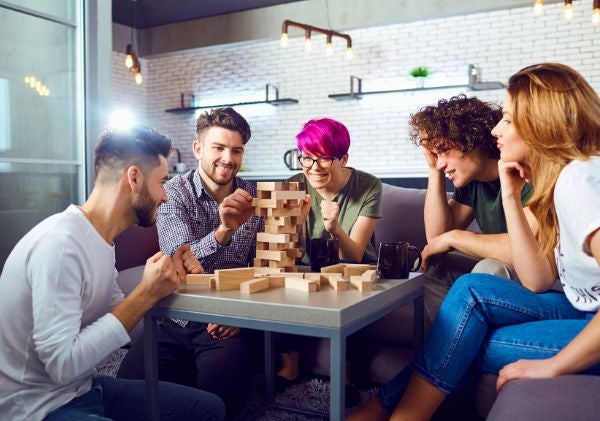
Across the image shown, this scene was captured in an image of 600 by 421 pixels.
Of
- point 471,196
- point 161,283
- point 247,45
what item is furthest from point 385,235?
point 247,45

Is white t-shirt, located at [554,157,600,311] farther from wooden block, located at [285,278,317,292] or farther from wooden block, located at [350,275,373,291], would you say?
wooden block, located at [285,278,317,292]

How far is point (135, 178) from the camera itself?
59.5 inches

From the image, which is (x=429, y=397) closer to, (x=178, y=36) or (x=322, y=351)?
(x=322, y=351)

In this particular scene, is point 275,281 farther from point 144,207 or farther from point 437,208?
point 437,208

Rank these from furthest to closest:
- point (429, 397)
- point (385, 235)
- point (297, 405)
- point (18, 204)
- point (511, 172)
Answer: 1. point (18, 204)
2. point (385, 235)
3. point (297, 405)
4. point (511, 172)
5. point (429, 397)

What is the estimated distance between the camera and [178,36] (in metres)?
8.70

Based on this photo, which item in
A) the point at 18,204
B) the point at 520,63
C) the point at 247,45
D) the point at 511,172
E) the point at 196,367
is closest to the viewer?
the point at 511,172

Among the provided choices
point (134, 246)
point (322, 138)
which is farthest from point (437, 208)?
point (134, 246)

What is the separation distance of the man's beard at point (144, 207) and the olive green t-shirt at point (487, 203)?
1300mm

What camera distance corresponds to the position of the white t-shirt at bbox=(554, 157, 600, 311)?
1.23 meters

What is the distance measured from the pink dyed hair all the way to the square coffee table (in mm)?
832

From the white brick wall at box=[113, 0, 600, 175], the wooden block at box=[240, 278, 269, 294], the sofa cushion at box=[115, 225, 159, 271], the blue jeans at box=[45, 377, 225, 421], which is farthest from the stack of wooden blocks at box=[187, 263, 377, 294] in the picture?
the white brick wall at box=[113, 0, 600, 175]

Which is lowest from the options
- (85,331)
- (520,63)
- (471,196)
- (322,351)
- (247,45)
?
(322,351)

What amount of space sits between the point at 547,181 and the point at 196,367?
1.30 m
